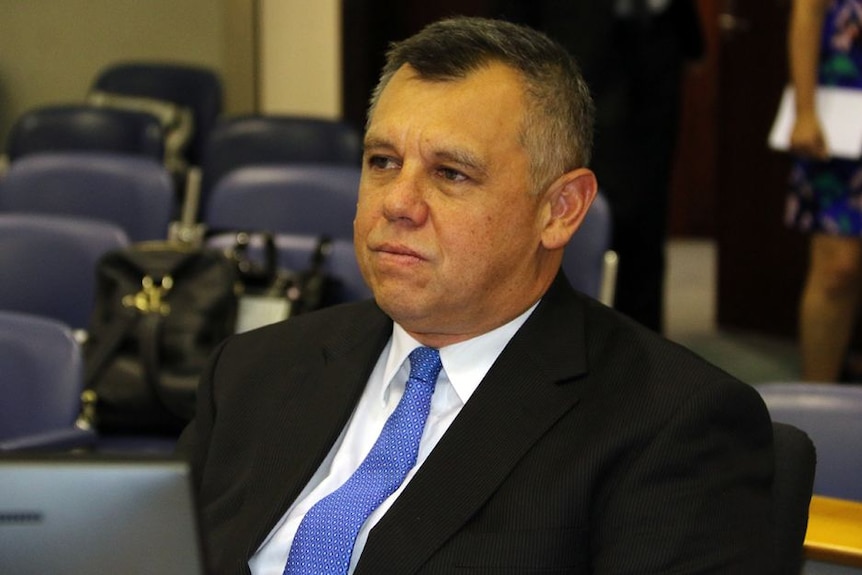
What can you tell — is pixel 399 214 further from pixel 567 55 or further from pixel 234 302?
pixel 234 302

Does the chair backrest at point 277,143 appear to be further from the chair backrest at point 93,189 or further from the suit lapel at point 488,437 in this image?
the suit lapel at point 488,437

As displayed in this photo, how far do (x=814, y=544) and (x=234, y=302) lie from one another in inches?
76.5

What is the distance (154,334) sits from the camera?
341 cm

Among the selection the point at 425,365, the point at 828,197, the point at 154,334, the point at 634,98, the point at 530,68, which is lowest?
the point at 154,334

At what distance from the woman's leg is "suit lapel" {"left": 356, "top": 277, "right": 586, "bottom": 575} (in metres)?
2.76

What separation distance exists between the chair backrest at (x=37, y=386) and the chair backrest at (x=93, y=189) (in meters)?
1.63

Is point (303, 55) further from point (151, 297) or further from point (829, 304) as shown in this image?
point (151, 297)

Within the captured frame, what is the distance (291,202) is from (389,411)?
2315 mm

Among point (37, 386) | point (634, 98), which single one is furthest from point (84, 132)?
point (37, 386)

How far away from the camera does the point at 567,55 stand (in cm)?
188

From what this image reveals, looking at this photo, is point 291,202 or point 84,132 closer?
point 291,202

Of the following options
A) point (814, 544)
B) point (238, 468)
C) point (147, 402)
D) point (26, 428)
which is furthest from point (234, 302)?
point (814, 544)

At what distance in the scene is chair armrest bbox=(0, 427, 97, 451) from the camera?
8.95 ft

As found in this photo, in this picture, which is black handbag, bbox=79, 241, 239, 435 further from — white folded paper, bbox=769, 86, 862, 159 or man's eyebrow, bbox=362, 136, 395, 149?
white folded paper, bbox=769, 86, 862, 159
